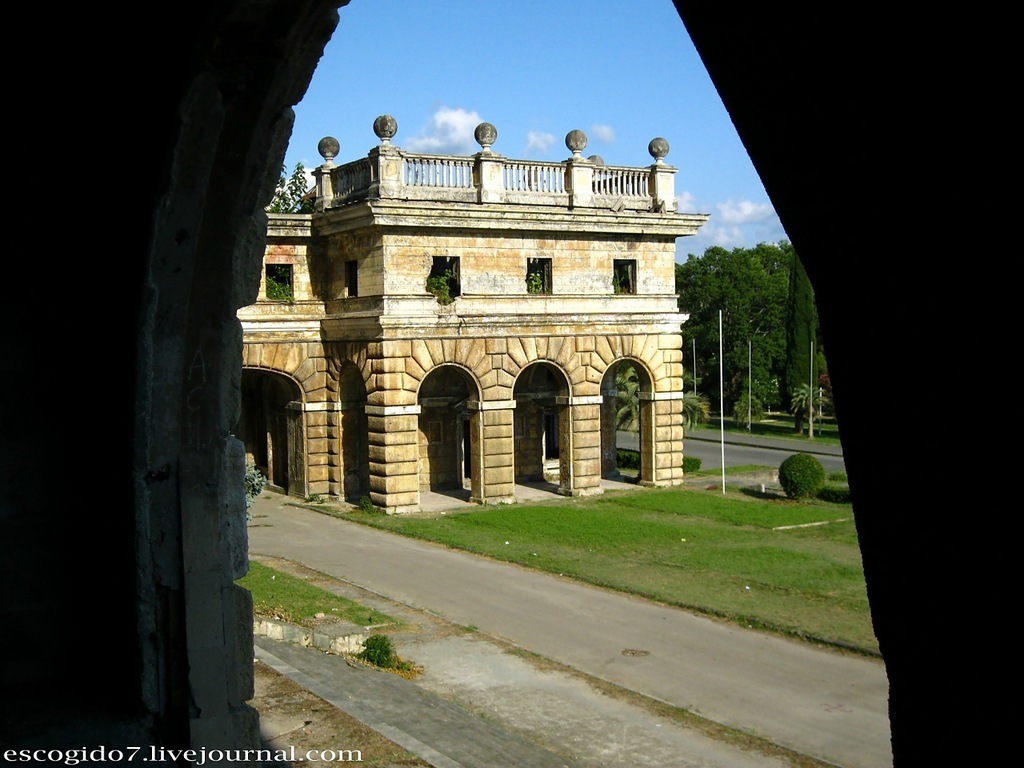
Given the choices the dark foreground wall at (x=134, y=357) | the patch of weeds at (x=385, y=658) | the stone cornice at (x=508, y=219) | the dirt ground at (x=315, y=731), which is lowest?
the patch of weeds at (x=385, y=658)

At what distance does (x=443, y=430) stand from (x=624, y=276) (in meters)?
5.49

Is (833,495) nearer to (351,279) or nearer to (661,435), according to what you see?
(661,435)

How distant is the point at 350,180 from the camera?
77.8 feet

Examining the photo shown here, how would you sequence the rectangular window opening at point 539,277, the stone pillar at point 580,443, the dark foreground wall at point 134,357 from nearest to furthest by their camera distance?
the dark foreground wall at point 134,357 → the rectangular window opening at point 539,277 → the stone pillar at point 580,443

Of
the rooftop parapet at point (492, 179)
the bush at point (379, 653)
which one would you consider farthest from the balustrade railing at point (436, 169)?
the bush at point (379, 653)

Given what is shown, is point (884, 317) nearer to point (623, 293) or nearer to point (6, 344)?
point (6, 344)

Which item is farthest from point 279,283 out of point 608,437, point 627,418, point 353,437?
point 627,418

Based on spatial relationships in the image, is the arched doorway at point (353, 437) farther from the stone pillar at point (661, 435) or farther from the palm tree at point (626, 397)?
the palm tree at point (626, 397)

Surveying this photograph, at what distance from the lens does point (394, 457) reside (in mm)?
22641

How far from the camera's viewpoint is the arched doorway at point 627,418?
25781 mm

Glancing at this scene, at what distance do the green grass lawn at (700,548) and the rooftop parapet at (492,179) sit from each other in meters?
6.54

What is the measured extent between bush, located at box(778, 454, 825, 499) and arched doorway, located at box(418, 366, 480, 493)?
705cm

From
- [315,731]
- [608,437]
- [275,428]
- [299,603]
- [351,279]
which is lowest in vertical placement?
[299,603]

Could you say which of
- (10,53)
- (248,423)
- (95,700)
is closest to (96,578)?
(95,700)
